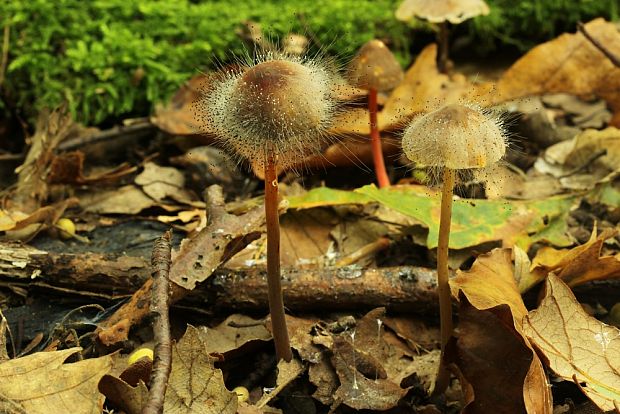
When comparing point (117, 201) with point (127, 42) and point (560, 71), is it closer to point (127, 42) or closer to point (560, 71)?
point (127, 42)

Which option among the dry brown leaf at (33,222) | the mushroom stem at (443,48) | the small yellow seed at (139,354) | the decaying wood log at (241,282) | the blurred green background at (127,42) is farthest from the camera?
the mushroom stem at (443,48)

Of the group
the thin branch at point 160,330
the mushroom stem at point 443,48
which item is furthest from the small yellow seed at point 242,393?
the mushroom stem at point 443,48

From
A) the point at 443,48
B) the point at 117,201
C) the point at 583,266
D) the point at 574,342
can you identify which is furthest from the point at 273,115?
the point at 443,48

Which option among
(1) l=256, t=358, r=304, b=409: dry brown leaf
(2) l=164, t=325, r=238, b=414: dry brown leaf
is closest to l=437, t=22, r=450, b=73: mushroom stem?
(1) l=256, t=358, r=304, b=409: dry brown leaf

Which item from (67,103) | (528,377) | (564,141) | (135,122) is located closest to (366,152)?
(564,141)

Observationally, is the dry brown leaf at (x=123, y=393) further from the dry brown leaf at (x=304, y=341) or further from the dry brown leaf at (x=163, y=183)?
the dry brown leaf at (x=163, y=183)
